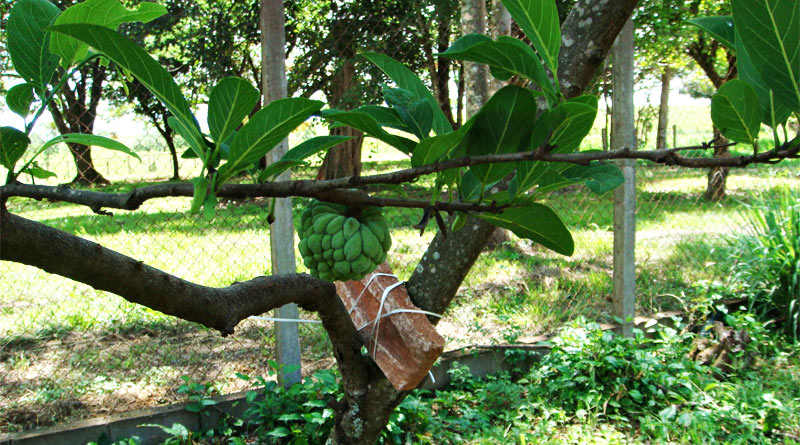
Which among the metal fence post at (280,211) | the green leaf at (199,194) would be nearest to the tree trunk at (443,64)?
the metal fence post at (280,211)

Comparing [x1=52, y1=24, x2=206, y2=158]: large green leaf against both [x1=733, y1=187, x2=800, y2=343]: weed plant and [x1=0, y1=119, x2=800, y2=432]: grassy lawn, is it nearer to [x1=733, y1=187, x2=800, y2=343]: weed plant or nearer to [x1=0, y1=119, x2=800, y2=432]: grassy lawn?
[x1=0, y1=119, x2=800, y2=432]: grassy lawn

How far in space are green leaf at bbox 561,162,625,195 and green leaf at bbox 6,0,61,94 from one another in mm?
609

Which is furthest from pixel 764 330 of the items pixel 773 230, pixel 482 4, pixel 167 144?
pixel 167 144

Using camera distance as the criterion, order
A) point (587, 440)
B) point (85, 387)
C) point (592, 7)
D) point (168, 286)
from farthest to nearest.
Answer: point (85, 387), point (587, 440), point (592, 7), point (168, 286)

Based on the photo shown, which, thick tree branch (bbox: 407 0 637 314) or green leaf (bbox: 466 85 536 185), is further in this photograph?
thick tree branch (bbox: 407 0 637 314)

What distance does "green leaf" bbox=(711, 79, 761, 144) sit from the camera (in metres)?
0.56

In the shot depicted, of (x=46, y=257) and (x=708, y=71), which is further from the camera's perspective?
(x=708, y=71)

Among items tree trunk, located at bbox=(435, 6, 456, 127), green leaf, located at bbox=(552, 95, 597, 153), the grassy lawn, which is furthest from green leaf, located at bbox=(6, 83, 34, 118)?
tree trunk, located at bbox=(435, 6, 456, 127)

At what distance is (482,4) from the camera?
429 centimetres

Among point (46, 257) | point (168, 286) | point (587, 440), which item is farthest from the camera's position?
point (587, 440)

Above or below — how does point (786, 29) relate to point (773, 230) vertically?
above

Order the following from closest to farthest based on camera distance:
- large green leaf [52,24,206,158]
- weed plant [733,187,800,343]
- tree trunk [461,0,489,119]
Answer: large green leaf [52,24,206,158] < weed plant [733,187,800,343] < tree trunk [461,0,489,119]

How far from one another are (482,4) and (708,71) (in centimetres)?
616

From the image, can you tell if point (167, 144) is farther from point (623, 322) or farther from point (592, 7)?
point (623, 322)
